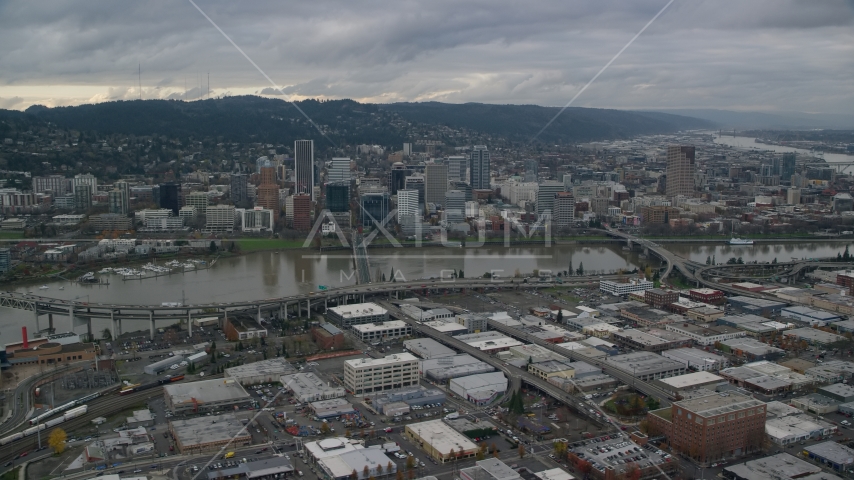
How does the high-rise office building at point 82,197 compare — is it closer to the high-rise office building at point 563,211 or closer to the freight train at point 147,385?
the high-rise office building at point 563,211

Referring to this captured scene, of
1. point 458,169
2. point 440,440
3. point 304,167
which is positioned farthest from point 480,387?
point 458,169

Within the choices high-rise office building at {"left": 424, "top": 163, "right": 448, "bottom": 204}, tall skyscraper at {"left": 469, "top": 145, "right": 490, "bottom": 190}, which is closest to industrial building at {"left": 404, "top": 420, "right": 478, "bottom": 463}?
high-rise office building at {"left": 424, "top": 163, "right": 448, "bottom": 204}

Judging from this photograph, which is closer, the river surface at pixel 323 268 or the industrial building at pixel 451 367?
the industrial building at pixel 451 367

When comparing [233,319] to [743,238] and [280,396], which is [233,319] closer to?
[280,396]

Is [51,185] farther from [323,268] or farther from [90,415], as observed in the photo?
[90,415]

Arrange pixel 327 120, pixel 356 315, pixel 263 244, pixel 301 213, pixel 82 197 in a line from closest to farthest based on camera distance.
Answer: pixel 356 315, pixel 263 244, pixel 301 213, pixel 82 197, pixel 327 120

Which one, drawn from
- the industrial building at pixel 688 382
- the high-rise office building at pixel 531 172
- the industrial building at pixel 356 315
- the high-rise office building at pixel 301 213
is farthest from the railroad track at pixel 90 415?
the high-rise office building at pixel 531 172
